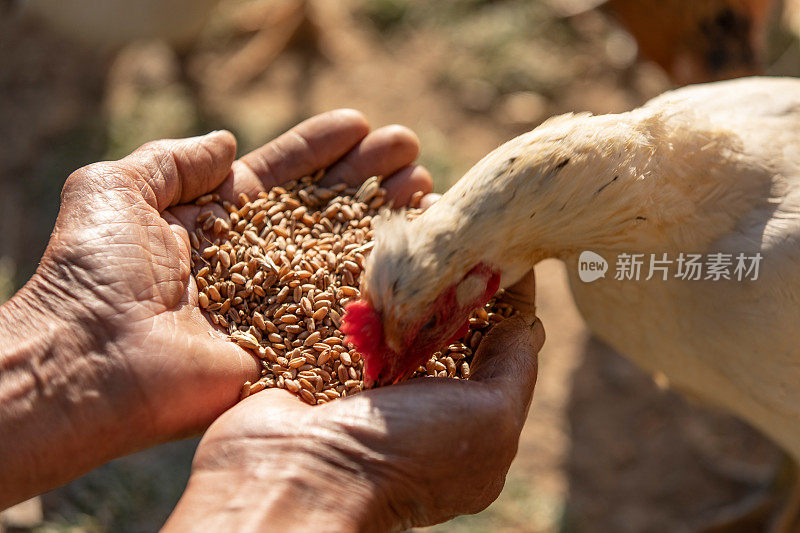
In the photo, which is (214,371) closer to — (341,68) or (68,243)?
(68,243)

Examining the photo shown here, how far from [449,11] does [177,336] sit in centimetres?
489

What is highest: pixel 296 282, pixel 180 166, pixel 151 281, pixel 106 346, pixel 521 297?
pixel 180 166

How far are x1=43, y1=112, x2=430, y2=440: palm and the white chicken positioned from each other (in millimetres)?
642

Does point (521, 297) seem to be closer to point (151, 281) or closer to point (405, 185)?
point (405, 185)

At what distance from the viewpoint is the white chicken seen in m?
2.18

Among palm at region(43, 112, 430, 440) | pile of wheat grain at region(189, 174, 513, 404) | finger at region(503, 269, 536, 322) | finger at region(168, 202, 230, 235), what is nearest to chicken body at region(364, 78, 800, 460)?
finger at region(503, 269, 536, 322)

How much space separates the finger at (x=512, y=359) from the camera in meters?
2.20

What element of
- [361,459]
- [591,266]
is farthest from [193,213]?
[591,266]

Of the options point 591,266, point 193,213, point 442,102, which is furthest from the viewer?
point 442,102

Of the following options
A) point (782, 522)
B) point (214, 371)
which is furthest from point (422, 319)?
point (782, 522)

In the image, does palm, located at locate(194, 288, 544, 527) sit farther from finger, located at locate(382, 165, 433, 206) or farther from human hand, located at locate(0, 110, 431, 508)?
finger, located at locate(382, 165, 433, 206)

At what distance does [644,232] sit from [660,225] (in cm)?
7

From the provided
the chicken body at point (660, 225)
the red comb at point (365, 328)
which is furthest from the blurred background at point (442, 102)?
the red comb at point (365, 328)

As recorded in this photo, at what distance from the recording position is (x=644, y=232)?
94.9 inches
